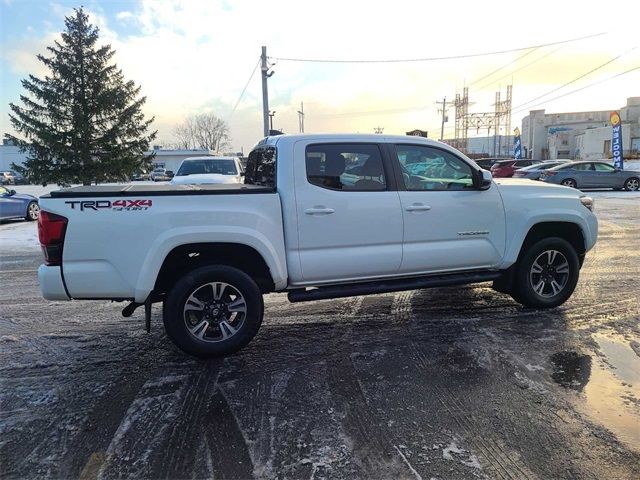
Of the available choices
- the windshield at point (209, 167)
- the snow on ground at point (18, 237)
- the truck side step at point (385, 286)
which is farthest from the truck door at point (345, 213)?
the windshield at point (209, 167)

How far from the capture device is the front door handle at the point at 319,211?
4.34 metres

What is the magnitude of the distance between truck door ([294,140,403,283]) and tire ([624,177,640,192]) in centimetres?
2309

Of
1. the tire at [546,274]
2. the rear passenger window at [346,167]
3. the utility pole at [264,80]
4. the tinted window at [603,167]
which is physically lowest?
the tire at [546,274]

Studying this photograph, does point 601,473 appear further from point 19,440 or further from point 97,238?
point 97,238

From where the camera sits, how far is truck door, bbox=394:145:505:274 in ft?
15.6

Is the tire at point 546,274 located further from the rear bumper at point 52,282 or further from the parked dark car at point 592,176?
the parked dark car at point 592,176

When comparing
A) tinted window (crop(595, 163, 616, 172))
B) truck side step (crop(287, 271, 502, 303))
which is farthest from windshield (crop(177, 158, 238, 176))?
tinted window (crop(595, 163, 616, 172))

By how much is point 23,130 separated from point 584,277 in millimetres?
23055

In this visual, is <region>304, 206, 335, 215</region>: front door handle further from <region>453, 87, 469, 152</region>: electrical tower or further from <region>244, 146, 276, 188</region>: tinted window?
<region>453, 87, 469, 152</region>: electrical tower

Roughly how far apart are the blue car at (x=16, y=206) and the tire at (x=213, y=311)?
1290 cm

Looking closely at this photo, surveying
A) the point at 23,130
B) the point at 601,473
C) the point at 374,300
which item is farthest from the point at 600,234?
the point at 23,130

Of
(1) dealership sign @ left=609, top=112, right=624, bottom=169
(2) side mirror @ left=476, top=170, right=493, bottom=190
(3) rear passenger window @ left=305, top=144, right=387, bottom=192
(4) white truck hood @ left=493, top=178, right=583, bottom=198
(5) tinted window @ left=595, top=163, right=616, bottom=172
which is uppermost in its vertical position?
(1) dealership sign @ left=609, top=112, right=624, bottom=169

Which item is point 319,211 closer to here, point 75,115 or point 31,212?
point 31,212

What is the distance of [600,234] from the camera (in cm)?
1080
